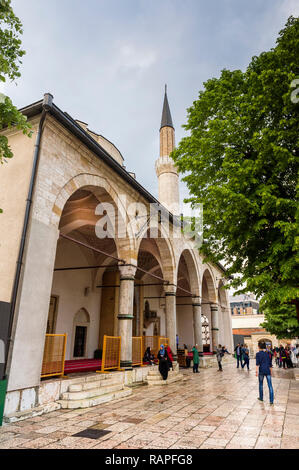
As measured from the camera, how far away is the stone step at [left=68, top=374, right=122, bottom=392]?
6.49 m

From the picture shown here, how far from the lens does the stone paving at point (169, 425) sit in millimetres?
3855

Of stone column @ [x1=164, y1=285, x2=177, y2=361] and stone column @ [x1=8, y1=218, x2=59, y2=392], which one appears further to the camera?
stone column @ [x1=164, y1=285, x2=177, y2=361]

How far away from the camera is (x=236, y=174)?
6852 mm

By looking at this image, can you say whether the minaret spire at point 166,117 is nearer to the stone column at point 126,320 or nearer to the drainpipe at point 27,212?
the stone column at point 126,320

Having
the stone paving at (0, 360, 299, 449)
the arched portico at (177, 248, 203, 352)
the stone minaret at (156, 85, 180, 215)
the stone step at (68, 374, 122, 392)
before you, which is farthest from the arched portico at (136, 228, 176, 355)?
the stone minaret at (156, 85, 180, 215)

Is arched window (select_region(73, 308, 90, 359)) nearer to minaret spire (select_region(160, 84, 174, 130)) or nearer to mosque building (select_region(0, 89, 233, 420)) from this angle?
mosque building (select_region(0, 89, 233, 420))

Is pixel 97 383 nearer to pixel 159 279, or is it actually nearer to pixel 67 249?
pixel 159 279

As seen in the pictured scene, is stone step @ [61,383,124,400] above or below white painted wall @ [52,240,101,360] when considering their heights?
below

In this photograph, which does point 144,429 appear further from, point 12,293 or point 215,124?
point 215,124

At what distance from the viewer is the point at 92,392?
6594 millimetres

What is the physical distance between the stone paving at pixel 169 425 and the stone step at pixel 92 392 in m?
0.38

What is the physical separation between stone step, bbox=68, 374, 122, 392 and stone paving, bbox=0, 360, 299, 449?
659 mm

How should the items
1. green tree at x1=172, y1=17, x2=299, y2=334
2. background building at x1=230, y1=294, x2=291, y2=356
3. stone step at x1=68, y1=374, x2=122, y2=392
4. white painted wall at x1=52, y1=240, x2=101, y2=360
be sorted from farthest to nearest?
background building at x1=230, y1=294, x2=291, y2=356 → white painted wall at x1=52, y1=240, x2=101, y2=360 → stone step at x1=68, y1=374, x2=122, y2=392 → green tree at x1=172, y1=17, x2=299, y2=334

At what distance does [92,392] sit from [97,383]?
23.0 inches
